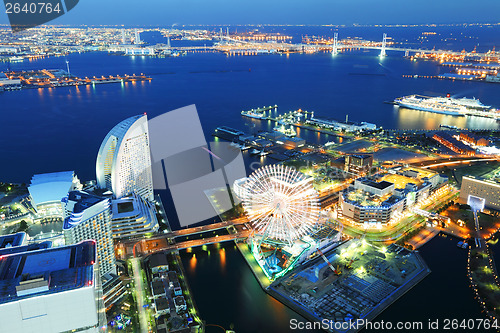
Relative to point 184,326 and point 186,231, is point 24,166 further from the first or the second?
point 184,326

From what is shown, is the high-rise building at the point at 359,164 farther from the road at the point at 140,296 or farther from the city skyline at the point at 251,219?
the road at the point at 140,296

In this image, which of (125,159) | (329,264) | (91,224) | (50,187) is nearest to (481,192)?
(329,264)

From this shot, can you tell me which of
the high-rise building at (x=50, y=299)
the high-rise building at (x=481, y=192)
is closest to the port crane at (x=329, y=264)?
the high-rise building at (x=50, y=299)

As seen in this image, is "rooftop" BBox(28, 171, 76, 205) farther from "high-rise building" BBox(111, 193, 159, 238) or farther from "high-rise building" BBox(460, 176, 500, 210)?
"high-rise building" BBox(460, 176, 500, 210)

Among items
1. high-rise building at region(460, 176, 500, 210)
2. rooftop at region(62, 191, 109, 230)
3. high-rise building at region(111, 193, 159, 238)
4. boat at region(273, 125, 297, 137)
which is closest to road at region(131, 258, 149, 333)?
high-rise building at region(111, 193, 159, 238)

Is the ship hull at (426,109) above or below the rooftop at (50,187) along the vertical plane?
below

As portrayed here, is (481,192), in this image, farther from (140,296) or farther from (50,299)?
(50,299)

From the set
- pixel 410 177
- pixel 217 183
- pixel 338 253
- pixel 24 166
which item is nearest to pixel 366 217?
pixel 338 253
